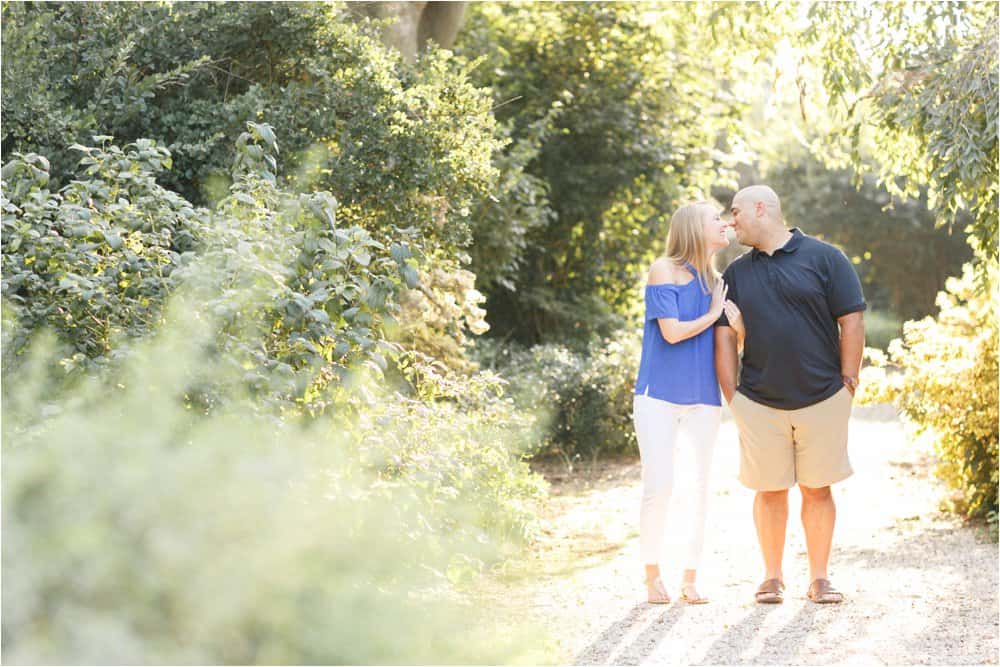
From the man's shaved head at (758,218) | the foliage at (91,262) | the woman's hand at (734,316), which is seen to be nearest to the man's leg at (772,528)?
the woman's hand at (734,316)

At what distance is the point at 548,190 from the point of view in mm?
12508

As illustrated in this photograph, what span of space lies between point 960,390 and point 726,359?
7.91ft

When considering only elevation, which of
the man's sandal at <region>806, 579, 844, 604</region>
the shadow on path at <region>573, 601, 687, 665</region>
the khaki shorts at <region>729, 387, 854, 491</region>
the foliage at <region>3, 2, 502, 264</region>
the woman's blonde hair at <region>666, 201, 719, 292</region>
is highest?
the foliage at <region>3, 2, 502, 264</region>

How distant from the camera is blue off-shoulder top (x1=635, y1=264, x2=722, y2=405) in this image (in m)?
5.20

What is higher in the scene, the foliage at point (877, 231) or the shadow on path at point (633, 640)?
the foliage at point (877, 231)

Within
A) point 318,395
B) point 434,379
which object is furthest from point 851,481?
point 318,395

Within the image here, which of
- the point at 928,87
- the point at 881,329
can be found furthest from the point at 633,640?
the point at 881,329

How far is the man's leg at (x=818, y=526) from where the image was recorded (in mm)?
5270

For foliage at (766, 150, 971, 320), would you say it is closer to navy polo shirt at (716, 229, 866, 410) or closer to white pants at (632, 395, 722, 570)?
navy polo shirt at (716, 229, 866, 410)

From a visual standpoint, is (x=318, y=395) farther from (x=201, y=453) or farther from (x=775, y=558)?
(x=775, y=558)

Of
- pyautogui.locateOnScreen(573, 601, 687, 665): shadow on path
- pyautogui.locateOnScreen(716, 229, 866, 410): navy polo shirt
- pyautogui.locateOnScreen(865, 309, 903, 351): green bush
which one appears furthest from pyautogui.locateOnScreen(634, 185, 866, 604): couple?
pyautogui.locateOnScreen(865, 309, 903, 351): green bush

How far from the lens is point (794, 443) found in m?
5.29

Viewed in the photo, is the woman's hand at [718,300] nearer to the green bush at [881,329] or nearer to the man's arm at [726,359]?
the man's arm at [726,359]

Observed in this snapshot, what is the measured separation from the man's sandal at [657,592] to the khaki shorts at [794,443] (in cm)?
65
